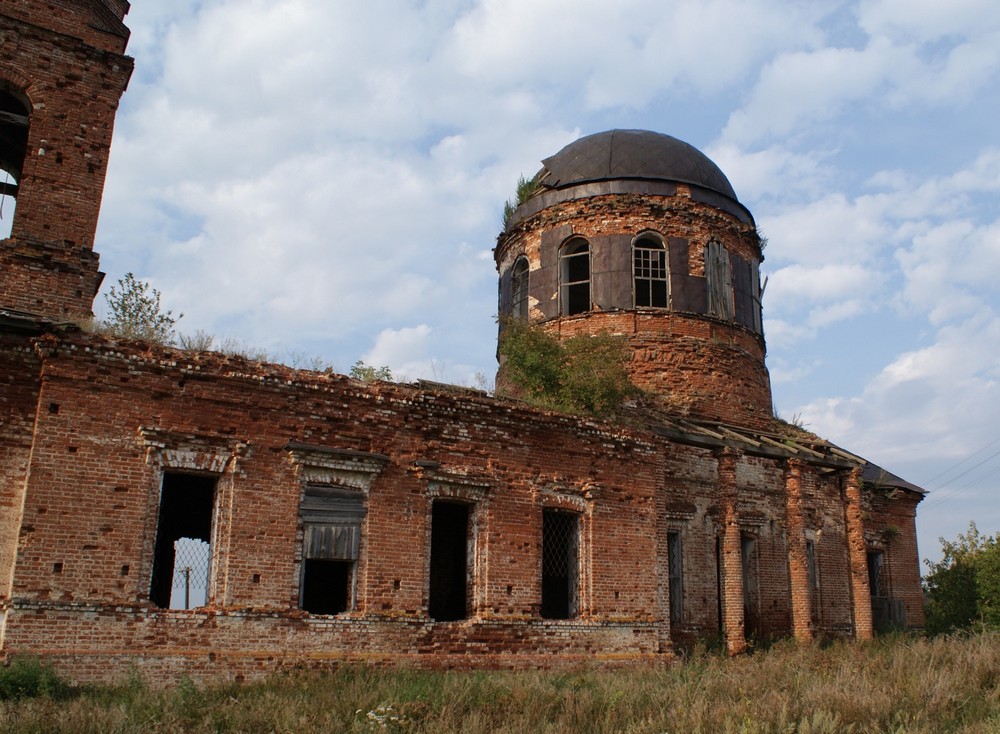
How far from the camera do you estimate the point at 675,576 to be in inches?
648

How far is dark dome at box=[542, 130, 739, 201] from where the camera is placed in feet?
69.7

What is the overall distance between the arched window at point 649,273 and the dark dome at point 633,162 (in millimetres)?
1691

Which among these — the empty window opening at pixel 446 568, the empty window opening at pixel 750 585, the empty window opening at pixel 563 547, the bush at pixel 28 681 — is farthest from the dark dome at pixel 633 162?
the bush at pixel 28 681

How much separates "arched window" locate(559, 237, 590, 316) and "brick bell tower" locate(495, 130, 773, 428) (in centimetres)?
3

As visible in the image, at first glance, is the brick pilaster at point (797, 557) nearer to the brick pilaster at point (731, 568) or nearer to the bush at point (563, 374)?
the brick pilaster at point (731, 568)

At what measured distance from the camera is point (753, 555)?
58.6 feet

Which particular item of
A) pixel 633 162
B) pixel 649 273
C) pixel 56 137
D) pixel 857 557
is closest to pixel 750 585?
pixel 857 557

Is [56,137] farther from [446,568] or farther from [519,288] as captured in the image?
[519,288]

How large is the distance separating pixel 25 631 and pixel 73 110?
8.44 metres

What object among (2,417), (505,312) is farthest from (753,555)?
(2,417)

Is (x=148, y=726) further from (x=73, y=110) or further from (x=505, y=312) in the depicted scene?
(x=505, y=312)

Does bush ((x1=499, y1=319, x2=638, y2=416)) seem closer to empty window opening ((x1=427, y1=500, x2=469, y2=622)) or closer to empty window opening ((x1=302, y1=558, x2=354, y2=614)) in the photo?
empty window opening ((x1=427, y1=500, x2=469, y2=622))

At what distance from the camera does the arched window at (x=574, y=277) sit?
68.2ft

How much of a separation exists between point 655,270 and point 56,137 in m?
12.3
